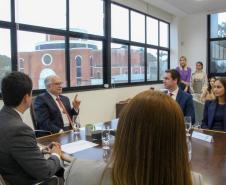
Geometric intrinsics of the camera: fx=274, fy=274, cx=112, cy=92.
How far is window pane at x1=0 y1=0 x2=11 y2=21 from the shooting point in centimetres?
367

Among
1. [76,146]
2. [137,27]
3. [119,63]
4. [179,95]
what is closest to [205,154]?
[76,146]

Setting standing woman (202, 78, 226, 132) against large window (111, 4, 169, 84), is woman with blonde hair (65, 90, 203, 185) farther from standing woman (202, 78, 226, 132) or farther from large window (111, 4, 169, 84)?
large window (111, 4, 169, 84)

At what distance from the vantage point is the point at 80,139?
7.65 ft

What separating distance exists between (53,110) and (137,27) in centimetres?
418

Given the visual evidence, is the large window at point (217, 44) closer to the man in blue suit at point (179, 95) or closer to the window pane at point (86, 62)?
the window pane at point (86, 62)

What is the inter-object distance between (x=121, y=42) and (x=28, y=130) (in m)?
4.75

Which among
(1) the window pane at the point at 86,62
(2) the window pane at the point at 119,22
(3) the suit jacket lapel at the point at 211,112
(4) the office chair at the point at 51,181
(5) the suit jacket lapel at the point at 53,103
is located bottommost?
(4) the office chair at the point at 51,181

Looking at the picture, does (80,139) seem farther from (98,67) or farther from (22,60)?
(98,67)

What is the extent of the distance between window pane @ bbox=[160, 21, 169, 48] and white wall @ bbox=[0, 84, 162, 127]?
2.45 m

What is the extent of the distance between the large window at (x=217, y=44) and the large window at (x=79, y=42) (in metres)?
1.76

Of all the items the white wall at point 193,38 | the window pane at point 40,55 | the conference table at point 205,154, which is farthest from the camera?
the white wall at point 193,38

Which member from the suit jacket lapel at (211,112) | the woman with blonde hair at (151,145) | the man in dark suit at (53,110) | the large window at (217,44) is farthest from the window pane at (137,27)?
the woman with blonde hair at (151,145)

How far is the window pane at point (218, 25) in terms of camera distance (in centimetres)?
785

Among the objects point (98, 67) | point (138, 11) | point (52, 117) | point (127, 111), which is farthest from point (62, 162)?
point (138, 11)
